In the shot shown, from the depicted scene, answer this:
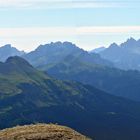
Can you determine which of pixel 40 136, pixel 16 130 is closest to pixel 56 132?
pixel 40 136

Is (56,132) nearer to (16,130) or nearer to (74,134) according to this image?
(74,134)

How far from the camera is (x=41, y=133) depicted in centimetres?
3859

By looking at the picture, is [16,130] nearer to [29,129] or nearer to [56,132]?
[29,129]

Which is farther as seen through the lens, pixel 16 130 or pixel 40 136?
pixel 16 130

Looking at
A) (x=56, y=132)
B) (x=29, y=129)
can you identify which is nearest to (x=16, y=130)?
(x=29, y=129)

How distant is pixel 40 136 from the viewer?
37.9 m

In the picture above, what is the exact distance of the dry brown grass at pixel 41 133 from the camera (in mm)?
37978

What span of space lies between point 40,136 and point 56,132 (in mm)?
1754

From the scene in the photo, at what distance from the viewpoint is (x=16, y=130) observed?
4059cm

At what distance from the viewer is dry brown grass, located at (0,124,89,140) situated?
125 ft

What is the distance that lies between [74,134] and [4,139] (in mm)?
6473

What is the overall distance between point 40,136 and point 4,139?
11.1 ft

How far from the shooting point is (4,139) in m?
38.5

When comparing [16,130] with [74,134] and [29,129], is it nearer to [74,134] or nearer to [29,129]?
[29,129]
